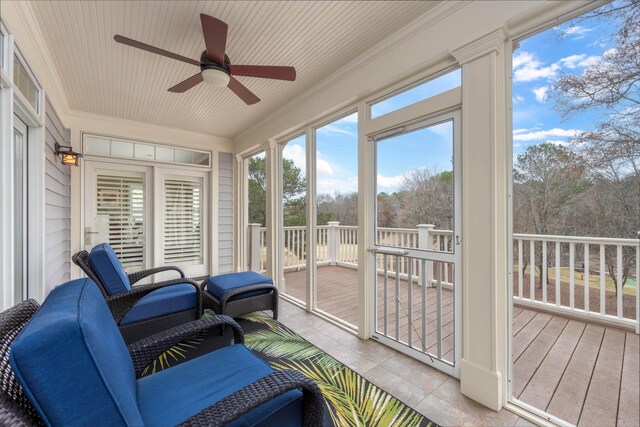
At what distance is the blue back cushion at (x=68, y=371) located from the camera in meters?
0.67

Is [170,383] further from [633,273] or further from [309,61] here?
[309,61]

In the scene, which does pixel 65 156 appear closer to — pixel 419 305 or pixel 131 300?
pixel 131 300

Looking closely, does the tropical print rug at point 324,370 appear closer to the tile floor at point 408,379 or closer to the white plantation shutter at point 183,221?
the tile floor at point 408,379

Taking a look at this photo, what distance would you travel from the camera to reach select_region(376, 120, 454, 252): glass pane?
7.27 ft

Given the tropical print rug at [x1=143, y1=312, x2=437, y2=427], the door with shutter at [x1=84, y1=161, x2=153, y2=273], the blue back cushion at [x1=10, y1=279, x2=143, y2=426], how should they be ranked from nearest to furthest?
the blue back cushion at [x1=10, y1=279, x2=143, y2=426] < the tropical print rug at [x1=143, y1=312, x2=437, y2=427] < the door with shutter at [x1=84, y1=161, x2=153, y2=273]

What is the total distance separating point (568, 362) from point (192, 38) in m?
4.10

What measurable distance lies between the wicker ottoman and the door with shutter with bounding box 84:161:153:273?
7.26 feet

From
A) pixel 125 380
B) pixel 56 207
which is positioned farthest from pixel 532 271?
pixel 56 207

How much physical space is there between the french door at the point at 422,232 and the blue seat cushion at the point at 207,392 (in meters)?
1.55

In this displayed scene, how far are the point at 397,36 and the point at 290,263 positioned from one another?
4272mm

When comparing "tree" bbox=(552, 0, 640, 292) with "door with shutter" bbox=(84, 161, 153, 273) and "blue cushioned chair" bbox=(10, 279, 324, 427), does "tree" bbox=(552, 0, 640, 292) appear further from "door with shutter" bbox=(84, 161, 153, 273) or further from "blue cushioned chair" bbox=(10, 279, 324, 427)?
"door with shutter" bbox=(84, 161, 153, 273)

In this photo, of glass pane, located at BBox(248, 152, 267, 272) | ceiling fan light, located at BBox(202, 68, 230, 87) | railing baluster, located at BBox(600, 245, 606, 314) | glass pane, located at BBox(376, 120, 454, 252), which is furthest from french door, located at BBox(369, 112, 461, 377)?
glass pane, located at BBox(248, 152, 267, 272)

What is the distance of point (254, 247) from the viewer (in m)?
4.95

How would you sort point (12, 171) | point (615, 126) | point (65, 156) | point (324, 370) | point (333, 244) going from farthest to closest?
point (333, 244), point (65, 156), point (324, 370), point (12, 171), point (615, 126)
